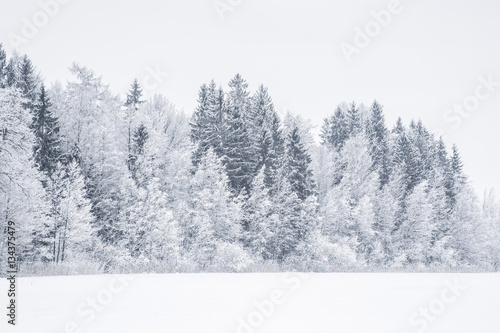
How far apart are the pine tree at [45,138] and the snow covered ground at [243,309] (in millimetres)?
22190

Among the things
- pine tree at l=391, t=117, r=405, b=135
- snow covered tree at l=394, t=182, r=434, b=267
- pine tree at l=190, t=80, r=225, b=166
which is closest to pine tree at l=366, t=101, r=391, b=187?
pine tree at l=391, t=117, r=405, b=135

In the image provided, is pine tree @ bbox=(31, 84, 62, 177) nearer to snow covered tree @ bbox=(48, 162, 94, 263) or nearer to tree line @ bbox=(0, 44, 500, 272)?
tree line @ bbox=(0, 44, 500, 272)

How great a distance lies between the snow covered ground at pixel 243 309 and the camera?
7.55 meters

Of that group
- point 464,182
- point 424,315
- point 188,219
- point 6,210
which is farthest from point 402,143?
point 424,315

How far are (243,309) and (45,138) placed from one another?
97.2ft

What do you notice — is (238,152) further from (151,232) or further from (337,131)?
(337,131)

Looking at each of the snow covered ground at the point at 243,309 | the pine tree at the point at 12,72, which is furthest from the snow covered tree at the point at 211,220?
the snow covered ground at the point at 243,309

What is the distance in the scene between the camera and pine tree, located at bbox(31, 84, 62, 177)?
33.8 metres

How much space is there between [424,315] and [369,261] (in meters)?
40.3

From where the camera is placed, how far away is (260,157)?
46.2m

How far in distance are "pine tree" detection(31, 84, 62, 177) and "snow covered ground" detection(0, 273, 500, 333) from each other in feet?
72.8

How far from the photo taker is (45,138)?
34.1m

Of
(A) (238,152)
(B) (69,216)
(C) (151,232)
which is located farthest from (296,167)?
(B) (69,216)

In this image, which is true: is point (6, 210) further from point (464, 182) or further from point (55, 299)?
point (464, 182)
